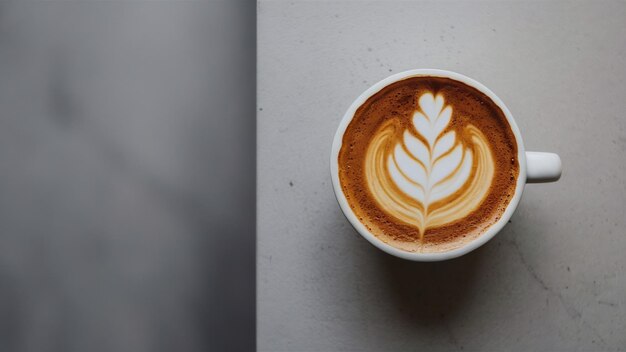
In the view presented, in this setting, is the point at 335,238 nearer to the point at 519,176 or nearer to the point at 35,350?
the point at 519,176

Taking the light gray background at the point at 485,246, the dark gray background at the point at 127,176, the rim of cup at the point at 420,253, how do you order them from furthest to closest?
the dark gray background at the point at 127,176, the light gray background at the point at 485,246, the rim of cup at the point at 420,253

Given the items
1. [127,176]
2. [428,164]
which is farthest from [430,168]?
[127,176]

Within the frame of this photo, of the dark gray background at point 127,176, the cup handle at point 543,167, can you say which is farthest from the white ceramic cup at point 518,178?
the dark gray background at point 127,176

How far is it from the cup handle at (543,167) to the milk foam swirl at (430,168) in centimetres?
4

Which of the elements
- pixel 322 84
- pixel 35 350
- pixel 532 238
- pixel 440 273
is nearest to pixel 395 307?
pixel 440 273

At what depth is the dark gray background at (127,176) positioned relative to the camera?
97 centimetres

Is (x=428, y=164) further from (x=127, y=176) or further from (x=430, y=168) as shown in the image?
(x=127, y=176)

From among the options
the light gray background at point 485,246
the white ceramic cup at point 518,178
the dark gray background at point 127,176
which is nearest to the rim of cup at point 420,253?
the white ceramic cup at point 518,178

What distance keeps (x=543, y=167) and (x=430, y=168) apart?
0.45 feet

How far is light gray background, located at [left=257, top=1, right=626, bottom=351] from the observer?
74 centimetres

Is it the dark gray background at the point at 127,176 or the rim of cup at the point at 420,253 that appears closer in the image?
the rim of cup at the point at 420,253

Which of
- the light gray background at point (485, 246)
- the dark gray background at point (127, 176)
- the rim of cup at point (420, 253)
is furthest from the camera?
the dark gray background at point (127, 176)

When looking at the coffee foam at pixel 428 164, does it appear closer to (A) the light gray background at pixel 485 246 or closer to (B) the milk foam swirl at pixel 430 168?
(B) the milk foam swirl at pixel 430 168

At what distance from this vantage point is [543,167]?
62cm
